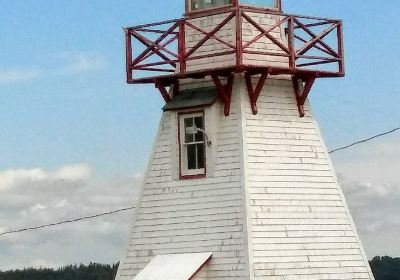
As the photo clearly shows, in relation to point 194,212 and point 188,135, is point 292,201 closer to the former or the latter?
point 194,212

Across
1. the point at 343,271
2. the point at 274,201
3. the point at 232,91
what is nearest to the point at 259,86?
the point at 232,91

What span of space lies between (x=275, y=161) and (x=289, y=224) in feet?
5.58

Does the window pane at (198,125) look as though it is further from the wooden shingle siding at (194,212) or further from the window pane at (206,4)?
the window pane at (206,4)

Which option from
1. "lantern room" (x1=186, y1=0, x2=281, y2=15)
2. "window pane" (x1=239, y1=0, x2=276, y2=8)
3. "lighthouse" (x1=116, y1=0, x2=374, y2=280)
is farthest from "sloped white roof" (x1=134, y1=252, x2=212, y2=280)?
"window pane" (x1=239, y1=0, x2=276, y2=8)

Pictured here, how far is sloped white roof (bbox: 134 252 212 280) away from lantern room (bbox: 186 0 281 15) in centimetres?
643

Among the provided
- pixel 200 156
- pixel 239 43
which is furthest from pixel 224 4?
pixel 200 156

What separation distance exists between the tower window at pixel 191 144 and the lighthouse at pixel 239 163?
3cm

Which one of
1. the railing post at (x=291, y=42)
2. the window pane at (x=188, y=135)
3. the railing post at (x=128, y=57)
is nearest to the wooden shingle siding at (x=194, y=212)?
the window pane at (x=188, y=135)

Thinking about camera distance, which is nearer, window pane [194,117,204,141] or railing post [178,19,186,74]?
railing post [178,19,186,74]

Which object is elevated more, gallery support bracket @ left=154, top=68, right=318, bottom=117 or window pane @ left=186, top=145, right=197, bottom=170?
gallery support bracket @ left=154, top=68, right=318, bottom=117

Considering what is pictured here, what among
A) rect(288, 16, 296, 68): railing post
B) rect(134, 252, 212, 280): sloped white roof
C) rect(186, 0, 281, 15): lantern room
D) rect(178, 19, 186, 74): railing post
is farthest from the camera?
rect(186, 0, 281, 15): lantern room

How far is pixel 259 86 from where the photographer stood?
35500 mm

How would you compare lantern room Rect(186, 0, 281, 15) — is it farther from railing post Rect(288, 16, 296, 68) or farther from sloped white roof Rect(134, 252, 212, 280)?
sloped white roof Rect(134, 252, 212, 280)

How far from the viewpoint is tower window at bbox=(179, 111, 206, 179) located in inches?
1414
